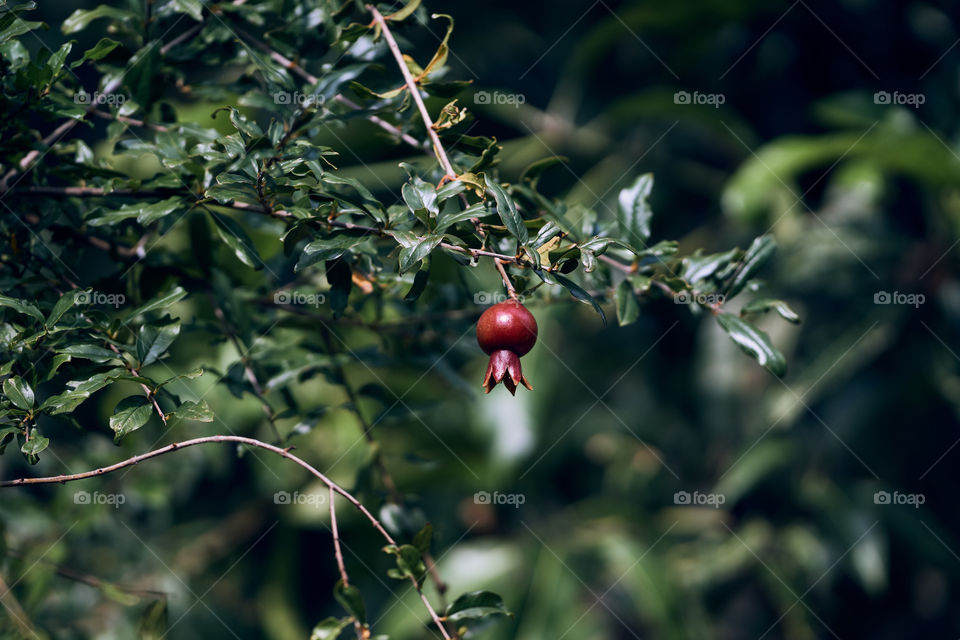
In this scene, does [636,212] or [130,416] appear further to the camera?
[636,212]

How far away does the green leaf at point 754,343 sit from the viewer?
1.94 feet

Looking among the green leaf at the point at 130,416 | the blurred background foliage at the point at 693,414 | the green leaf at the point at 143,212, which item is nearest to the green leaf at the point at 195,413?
the green leaf at the point at 130,416

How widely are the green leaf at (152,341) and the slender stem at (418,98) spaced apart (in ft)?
0.74

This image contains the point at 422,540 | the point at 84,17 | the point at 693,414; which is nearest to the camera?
the point at 422,540

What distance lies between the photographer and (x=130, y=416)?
0.51 metres

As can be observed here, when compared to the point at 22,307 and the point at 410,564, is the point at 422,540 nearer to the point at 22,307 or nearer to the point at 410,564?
the point at 410,564

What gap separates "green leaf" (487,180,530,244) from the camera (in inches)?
18.4

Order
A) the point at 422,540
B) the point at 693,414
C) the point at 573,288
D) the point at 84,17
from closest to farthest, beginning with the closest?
the point at 573,288, the point at 422,540, the point at 84,17, the point at 693,414

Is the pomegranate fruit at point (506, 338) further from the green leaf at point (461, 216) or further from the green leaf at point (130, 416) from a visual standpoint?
the green leaf at point (130, 416)

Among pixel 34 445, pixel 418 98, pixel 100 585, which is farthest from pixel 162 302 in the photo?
pixel 100 585

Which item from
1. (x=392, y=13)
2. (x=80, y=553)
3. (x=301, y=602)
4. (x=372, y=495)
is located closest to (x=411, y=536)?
(x=372, y=495)

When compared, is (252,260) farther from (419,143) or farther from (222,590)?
(222,590)

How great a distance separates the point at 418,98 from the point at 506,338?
199 mm

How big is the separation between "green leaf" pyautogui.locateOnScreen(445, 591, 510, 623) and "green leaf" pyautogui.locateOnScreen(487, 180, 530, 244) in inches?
10.5
